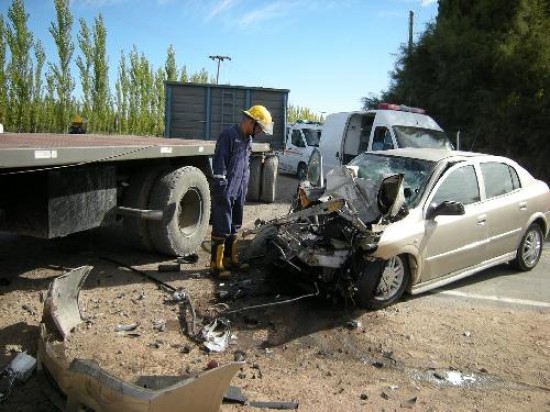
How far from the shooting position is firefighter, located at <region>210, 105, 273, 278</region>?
18.0ft

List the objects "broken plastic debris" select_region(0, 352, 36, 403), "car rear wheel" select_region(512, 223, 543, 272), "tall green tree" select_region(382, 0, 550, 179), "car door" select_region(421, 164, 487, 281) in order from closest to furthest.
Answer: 1. "broken plastic debris" select_region(0, 352, 36, 403)
2. "car door" select_region(421, 164, 487, 281)
3. "car rear wheel" select_region(512, 223, 543, 272)
4. "tall green tree" select_region(382, 0, 550, 179)

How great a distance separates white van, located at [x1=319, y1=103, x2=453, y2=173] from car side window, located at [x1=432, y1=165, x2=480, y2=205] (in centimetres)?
533

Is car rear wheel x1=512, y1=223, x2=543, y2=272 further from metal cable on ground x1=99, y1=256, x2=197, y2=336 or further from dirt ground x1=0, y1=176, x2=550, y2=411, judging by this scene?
metal cable on ground x1=99, y1=256, x2=197, y2=336

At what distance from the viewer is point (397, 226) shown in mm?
4617

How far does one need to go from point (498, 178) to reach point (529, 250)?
4.02ft

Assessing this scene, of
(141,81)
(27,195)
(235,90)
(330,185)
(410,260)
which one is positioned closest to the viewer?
(27,195)

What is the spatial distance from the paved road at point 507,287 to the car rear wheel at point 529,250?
0.11 m

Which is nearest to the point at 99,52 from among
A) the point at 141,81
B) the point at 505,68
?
the point at 141,81

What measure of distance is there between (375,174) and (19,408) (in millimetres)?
4167

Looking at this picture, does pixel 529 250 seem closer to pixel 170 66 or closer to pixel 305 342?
pixel 305 342

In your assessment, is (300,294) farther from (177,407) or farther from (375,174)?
(177,407)

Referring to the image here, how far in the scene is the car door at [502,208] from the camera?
18.5 ft

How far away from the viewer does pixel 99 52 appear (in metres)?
23.9

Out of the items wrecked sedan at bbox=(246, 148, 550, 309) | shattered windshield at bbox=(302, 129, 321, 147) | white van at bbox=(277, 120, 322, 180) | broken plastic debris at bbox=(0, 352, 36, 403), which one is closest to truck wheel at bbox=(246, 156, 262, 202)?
wrecked sedan at bbox=(246, 148, 550, 309)
